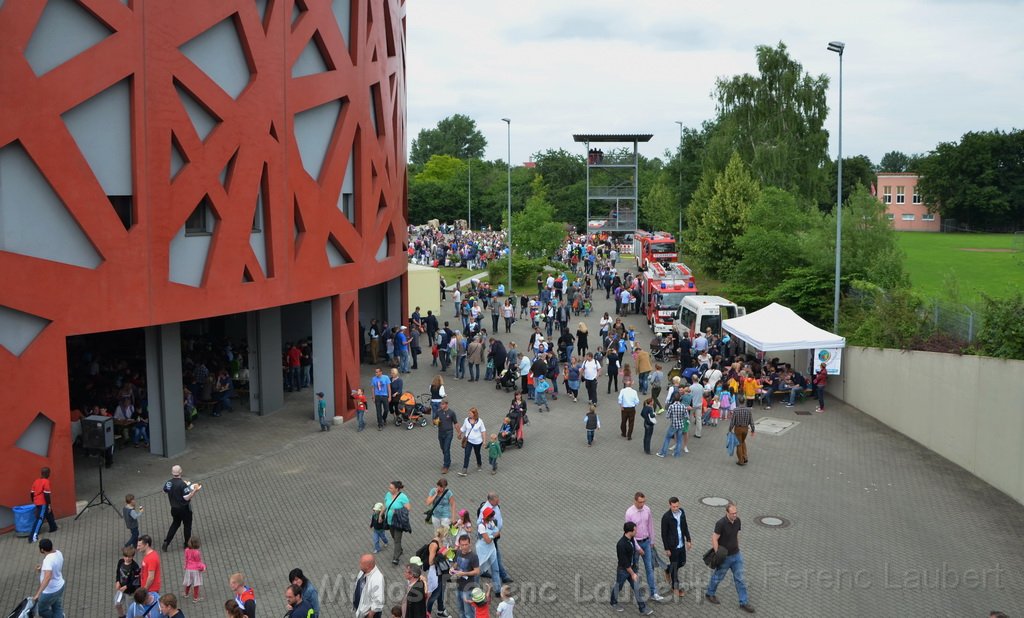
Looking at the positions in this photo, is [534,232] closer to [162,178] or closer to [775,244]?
[775,244]

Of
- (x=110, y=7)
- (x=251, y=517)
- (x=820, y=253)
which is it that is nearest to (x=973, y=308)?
(x=820, y=253)

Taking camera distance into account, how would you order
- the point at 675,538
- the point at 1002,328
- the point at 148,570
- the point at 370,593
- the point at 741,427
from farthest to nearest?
the point at 741,427 < the point at 1002,328 < the point at 675,538 < the point at 148,570 < the point at 370,593

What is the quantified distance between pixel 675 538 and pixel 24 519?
34.5 ft

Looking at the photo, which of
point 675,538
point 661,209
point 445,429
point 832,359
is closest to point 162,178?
point 445,429

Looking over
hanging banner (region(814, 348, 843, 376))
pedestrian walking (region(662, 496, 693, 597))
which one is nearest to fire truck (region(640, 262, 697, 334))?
hanging banner (region(814, 348, 843, 376))

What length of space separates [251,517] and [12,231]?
6.19 meters

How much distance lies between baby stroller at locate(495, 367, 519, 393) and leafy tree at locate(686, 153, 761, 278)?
2383 centimetres

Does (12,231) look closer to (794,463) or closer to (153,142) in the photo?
(153,142)

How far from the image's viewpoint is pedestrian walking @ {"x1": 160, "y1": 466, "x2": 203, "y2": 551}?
43.9 ft

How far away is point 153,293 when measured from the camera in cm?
1655

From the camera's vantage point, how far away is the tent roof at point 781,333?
76.3ft

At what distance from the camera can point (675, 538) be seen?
38.8 feet

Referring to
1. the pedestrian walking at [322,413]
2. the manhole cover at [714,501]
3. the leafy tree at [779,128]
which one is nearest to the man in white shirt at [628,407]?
the manhole cover at [714,501]

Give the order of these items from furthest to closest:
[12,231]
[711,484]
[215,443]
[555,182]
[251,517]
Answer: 1. [555,182]
2. [215,443]
3. [711,484]
4. [251,517]
5. [12,231]
